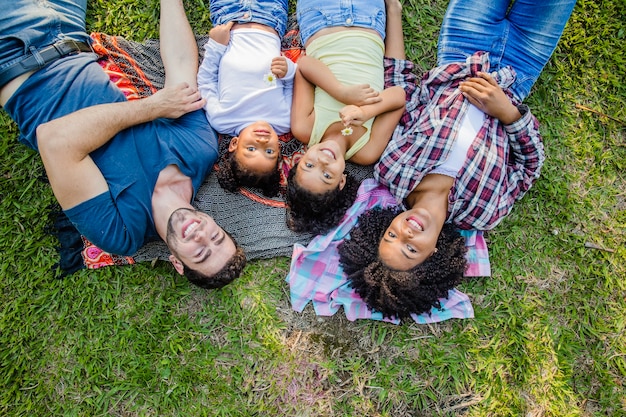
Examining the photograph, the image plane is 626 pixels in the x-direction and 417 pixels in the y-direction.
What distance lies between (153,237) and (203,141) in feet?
2.94

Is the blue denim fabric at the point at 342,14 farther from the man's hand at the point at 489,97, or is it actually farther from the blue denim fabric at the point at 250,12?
the man's hand at the point at 489,97

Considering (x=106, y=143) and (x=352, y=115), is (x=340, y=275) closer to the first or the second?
(x=352, y=115)

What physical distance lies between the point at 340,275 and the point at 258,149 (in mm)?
1265

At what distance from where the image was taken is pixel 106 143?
3441 mm

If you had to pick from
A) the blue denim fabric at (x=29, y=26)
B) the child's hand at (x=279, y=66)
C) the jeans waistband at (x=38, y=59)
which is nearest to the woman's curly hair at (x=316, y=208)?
the child's hand at (x=279, y=66)

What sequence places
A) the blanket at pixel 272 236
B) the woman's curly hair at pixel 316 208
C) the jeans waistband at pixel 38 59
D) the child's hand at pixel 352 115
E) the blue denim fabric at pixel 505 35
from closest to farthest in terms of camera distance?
the jeans waistband at pixel 38 59 → the child's hand at pixel 352 115 → the woman's curly hair at pixel 316 208 → the blue denim fabric at pixel 505 35 → the blanket at pixel 272 236

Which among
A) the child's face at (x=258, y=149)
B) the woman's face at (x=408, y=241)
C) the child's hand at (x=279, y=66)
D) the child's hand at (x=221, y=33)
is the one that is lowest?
the woman's face at (x=408, y=241)

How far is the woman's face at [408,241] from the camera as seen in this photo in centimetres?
320

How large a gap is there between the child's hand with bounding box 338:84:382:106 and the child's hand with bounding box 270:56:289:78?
19.9 inches

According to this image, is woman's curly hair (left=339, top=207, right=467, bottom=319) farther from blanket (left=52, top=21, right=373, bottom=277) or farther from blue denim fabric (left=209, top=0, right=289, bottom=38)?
blue denim fabric (left=209, top=0, right=289, bottom=38)

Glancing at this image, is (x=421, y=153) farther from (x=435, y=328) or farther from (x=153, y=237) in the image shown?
(x=153, y=237)

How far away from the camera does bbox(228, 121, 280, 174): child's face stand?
350 cm

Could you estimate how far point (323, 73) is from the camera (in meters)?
3.63

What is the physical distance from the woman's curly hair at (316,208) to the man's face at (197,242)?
640mm
